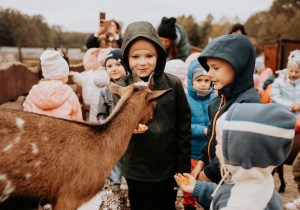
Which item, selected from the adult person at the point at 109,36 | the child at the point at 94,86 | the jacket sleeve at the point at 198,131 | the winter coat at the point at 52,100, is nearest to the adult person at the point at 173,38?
the child at the point at 94,86

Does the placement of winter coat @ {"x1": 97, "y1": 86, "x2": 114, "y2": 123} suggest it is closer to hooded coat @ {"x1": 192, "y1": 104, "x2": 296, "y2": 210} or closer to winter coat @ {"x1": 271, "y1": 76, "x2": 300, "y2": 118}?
hooded coat @ {"x1": 192, "y1": 104, "x2": 296, "y2": 210}

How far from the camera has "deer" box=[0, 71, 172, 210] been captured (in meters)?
1.90

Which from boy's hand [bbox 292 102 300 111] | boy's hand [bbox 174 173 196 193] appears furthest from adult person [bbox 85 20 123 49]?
boy's hand [bbox 174 173 196 193]

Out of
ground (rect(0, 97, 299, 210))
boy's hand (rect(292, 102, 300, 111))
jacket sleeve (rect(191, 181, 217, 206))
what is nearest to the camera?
jacket sleeve (rect(191, 181, 217, 206))

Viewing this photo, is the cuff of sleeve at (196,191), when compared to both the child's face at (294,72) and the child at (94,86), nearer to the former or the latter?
the child at (94,86)

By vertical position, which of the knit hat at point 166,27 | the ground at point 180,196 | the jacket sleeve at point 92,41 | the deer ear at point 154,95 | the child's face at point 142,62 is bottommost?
the ground at point 180,196

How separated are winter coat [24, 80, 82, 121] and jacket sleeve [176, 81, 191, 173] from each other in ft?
5.32

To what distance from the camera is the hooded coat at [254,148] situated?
4.46 feet

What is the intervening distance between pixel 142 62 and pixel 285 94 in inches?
146

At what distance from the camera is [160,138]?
2670mm

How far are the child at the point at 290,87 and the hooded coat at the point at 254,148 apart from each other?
4057 millimetres

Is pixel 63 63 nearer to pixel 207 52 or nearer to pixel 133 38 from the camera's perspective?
pixel 133 38

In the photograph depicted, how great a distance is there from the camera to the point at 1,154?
189 centimetres

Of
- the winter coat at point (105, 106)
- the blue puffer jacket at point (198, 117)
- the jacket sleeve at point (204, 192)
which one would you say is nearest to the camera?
the jacket sleeve at point (204, 192)
